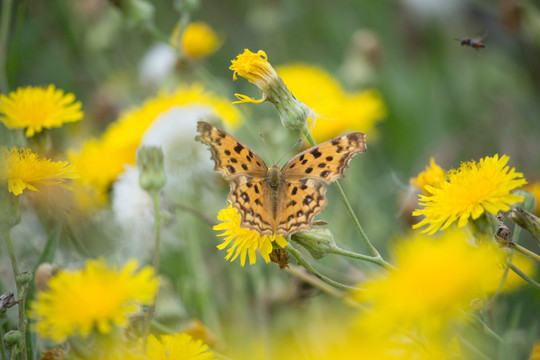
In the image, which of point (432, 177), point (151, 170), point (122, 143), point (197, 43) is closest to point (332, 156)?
point (432, 177)

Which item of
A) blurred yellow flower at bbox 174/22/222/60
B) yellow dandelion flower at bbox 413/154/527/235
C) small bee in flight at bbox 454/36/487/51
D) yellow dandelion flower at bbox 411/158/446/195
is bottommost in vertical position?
yellow dandelion flower at bbox 413/154/527/235

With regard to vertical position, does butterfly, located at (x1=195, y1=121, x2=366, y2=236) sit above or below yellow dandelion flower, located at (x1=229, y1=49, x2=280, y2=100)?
below

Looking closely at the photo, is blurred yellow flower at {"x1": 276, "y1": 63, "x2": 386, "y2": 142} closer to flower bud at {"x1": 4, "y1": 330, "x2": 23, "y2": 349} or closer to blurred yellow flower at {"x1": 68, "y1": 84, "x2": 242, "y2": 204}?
blurred yellow flower at {"x1": 68, "y1": 84, "x2": 242, "y2": 204}

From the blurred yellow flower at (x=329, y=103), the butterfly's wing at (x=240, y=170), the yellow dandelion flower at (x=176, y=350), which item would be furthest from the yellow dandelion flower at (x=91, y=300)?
the blurred yellow flower at (x=329, y=103)

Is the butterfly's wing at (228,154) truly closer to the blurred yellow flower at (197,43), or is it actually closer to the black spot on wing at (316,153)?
the black spot on wing at (316,153)

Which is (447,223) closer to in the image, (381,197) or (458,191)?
(458,191)

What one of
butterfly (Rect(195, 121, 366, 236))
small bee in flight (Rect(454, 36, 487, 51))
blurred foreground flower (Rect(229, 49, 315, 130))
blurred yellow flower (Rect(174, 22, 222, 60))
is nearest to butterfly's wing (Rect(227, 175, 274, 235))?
butterfly (Rect(195, 121, 366, 236))

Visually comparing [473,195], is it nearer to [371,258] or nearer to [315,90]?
[371,258]
